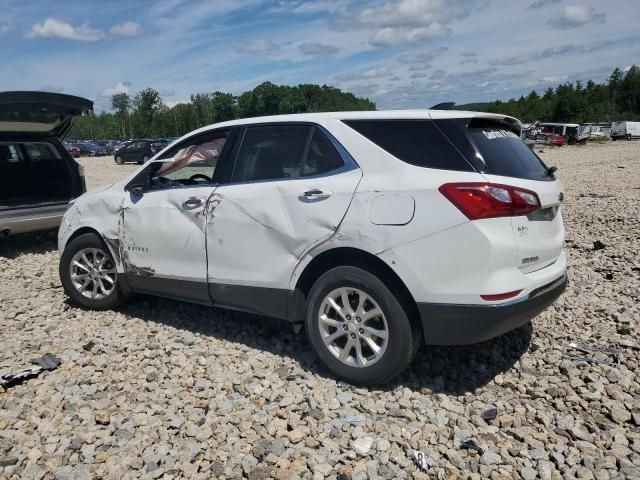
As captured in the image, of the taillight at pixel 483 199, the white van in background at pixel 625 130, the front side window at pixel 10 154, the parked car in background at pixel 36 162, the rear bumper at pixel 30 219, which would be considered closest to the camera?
the taillight at pixel 483 199

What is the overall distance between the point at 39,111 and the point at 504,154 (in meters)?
6.29

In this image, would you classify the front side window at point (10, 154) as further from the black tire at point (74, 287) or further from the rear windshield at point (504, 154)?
the rear windshield at point (504, 154)

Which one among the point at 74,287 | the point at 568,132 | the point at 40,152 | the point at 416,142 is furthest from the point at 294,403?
the point at 568,132

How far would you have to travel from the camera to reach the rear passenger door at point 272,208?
12.1 ft

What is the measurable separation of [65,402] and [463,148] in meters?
3.09

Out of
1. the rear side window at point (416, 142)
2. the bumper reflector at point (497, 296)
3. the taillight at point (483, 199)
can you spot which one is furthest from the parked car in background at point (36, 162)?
the bumper reflector at point (497, 296)

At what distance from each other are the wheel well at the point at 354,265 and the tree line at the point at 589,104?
3275 inches

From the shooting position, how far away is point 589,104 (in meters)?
86.6

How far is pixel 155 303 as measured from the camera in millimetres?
5574

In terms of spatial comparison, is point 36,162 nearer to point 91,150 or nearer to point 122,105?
point 91,150

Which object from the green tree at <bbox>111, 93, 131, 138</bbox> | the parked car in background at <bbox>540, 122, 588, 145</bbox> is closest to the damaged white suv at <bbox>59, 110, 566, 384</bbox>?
the parked car in background at <bbox>540, 122, 588, 145</bbox>

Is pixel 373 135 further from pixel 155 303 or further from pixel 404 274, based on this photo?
pixel 155 303

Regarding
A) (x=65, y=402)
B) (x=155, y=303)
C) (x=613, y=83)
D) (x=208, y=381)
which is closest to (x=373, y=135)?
(x=208, y=381)

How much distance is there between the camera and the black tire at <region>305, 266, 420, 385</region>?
3.42 metres
